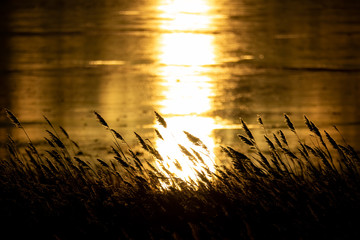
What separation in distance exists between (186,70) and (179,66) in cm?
23

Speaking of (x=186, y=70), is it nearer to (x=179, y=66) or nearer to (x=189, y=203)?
(x=179, y=66)

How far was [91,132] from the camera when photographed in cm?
546

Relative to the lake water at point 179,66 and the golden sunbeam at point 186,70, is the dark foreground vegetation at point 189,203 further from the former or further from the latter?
the lake water at point 179,66

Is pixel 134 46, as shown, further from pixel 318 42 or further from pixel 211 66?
pixel 318 42

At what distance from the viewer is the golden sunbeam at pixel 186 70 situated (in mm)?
5637

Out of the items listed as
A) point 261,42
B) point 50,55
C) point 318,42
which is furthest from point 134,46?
point 318,42

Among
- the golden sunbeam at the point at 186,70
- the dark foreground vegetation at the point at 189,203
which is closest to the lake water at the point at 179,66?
the golden sunbeam at the point at 186,70

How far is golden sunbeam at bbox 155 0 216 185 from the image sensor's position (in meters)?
5.64

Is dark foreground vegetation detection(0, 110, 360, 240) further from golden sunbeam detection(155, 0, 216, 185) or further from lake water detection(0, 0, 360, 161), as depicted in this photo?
lake water detection(0, 0, 360, 161)

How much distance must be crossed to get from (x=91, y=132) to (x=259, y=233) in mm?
3322

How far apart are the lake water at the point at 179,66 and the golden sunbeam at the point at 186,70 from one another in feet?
0.07

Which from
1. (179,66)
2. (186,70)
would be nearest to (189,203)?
(186,70)

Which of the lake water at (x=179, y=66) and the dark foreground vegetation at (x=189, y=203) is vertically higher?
the lake water at (x=179, y=66)

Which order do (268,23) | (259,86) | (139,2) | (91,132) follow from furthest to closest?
(139,2), (268,23), (259,86), (91,132)
